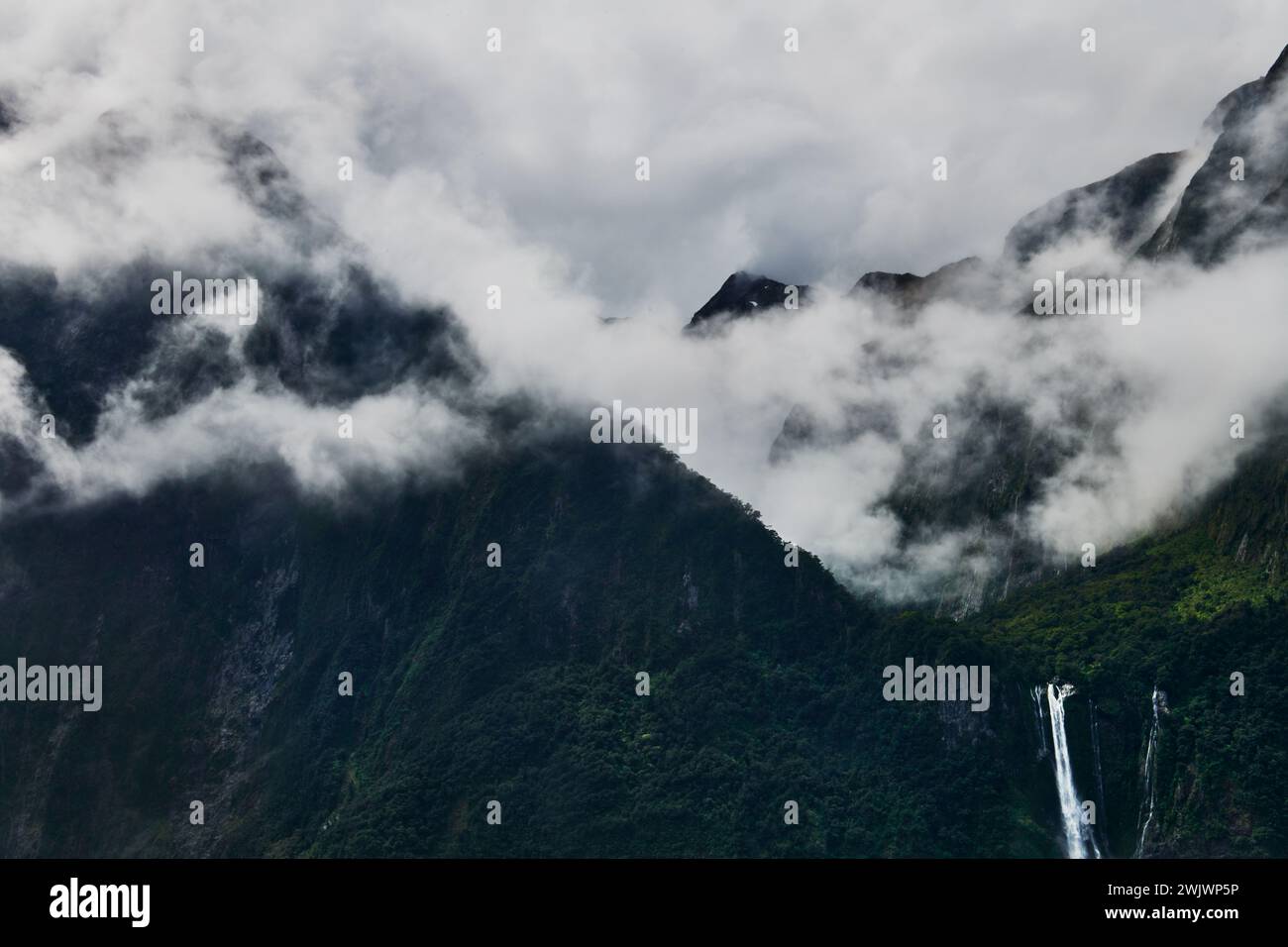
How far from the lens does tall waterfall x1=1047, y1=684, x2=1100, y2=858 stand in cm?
10975

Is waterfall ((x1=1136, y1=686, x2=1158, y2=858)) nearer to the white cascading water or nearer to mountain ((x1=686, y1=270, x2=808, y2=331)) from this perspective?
the white cascading water

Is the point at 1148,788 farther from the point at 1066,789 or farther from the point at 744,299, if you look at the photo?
Result: the point at 744,299

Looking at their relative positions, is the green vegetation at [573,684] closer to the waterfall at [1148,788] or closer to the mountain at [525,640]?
the mountain at [525,640]

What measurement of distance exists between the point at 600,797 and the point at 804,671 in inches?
850

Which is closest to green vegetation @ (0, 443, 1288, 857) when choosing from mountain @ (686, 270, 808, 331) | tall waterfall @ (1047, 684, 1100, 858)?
tall waterfall @ (1047, 684, 1100, 858)

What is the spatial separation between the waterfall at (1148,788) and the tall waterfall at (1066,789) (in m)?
3.51

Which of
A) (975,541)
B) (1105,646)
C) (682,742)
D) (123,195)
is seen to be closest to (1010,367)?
(975,541)

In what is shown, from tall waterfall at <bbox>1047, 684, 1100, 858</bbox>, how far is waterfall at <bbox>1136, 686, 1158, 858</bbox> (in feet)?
11.5

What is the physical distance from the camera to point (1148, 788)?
110 m

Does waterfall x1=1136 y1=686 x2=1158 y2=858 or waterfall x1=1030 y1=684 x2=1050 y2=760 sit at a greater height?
waterfall x1=1030 y1=684 x2=1050 y2=760

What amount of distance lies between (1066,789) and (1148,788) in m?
5.80

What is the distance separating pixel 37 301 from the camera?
500 feet

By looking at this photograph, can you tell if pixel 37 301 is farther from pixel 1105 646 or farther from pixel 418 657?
pixel 1105 646

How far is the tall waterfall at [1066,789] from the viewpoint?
109750 mm
